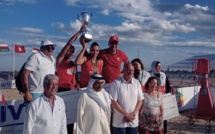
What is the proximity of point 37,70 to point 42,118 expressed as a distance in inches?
48.0

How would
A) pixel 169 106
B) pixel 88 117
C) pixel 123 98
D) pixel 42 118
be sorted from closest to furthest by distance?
pixel 42 118 < pixel 88 117 < pixel 123 98 < pixel 169 106

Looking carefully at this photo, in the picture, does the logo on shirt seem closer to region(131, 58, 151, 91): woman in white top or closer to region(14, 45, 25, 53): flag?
region(131, 58, 151, 91): woman in white top

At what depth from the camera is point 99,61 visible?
5363mm

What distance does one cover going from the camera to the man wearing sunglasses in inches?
172

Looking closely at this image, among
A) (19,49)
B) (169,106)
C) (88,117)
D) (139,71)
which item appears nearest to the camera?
(88,117)

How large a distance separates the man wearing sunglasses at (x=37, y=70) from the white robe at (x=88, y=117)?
68 cm

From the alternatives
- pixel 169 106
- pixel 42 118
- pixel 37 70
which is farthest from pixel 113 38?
pixel 169 106

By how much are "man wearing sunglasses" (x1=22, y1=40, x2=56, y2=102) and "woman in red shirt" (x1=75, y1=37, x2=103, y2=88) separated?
702mm

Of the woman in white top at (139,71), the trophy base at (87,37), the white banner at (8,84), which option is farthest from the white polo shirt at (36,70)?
the white banner at (8,84)

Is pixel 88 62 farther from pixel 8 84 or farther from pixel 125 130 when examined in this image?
pixel 8 84

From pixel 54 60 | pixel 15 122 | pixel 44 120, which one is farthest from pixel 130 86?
pixel 15 122

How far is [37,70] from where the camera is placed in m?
4.46

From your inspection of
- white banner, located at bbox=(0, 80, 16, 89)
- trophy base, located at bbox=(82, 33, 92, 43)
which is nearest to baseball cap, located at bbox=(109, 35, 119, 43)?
trophy base, located at bbox=(82, 33, 92, 43)

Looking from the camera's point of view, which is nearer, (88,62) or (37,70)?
(37,70)
